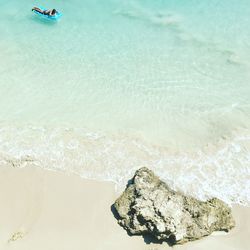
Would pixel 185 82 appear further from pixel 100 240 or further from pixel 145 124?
pixel 100 240

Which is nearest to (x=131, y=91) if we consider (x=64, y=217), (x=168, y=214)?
(x=64, y=217)

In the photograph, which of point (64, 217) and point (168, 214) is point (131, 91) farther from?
point (168, 214)

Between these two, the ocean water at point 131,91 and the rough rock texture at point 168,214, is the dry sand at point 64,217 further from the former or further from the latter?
the ocean water at point 131,91

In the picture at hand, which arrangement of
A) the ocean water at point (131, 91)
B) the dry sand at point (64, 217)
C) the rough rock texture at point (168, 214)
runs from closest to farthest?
the rough rock texture at point (168, 214)
the dry sand at point (64, 217)
the ocean water at point (131, 91)

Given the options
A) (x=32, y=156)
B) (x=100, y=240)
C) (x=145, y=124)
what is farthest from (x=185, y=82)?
(x=100, y=240)

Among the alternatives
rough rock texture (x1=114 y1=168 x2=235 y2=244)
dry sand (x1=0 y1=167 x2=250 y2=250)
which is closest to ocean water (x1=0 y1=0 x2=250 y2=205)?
dry sand (x1=0 y1=167 x2=250 y2=250)

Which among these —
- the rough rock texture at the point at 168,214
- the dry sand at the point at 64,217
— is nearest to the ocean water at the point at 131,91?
the dry sand at the point at 64,217
